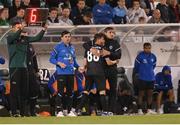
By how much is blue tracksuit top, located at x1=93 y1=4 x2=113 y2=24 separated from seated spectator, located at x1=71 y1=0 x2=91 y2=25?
1.02ft

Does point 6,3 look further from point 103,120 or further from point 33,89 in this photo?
point 103,120

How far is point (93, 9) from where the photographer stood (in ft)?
A: 60.5

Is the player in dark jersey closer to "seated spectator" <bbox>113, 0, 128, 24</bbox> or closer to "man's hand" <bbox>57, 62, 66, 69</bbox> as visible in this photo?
"man's hand" <bbox>57, 62, 66, 69</bbox>

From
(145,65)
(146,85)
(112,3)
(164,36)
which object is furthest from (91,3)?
(146,85)

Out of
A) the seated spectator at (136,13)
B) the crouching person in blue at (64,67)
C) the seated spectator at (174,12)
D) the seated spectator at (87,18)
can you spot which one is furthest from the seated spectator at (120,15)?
the crouching person in blue at (64,67)

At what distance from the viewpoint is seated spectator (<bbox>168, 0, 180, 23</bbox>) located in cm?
1955

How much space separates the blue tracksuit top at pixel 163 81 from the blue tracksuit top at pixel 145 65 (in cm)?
44

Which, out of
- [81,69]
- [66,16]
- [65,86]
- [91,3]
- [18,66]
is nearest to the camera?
[18,66]

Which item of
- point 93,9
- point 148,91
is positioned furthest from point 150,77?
point 93,9

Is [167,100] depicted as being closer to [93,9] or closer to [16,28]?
[93,9]

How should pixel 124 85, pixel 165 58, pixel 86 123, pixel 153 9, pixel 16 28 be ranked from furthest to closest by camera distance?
1. pixel 153 9
2. pixel 165 58
3. pixel 124 85
4. pixel 16 28
5. pixel 86 123

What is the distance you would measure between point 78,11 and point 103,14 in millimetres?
675

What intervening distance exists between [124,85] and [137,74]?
407 millimetres

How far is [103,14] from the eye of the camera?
18.2 metres
